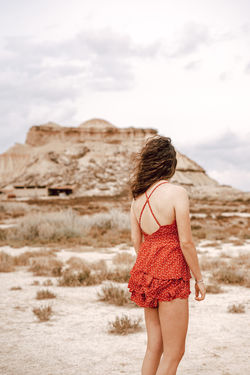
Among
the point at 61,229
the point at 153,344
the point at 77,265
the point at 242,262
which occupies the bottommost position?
the point at 242,262

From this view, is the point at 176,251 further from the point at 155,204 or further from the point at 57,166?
the point at 57,166

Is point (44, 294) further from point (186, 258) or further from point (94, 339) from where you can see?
point (186, 258)

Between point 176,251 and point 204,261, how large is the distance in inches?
315

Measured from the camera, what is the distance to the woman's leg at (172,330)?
2487 millimetres

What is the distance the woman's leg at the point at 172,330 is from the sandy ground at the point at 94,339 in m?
1.58

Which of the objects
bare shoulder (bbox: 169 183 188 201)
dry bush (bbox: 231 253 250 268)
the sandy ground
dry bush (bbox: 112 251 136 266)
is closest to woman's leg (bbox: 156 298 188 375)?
bare shoulder (bbox: 169 183 188 201)

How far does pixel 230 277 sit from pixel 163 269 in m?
6.07

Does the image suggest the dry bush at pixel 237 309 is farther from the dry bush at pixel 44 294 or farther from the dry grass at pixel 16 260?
the dry grass at pixel 16 260

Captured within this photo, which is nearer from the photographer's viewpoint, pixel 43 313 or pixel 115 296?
pixel 43 313

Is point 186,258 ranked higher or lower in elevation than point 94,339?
higher

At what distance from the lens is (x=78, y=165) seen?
9675 centimetres

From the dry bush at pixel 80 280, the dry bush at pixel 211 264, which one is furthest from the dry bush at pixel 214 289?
the dry bush at pixel 80 280

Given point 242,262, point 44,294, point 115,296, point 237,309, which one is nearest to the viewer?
point 237,309

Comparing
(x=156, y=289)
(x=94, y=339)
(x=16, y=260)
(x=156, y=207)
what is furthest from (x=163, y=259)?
(x=16, y=260)
